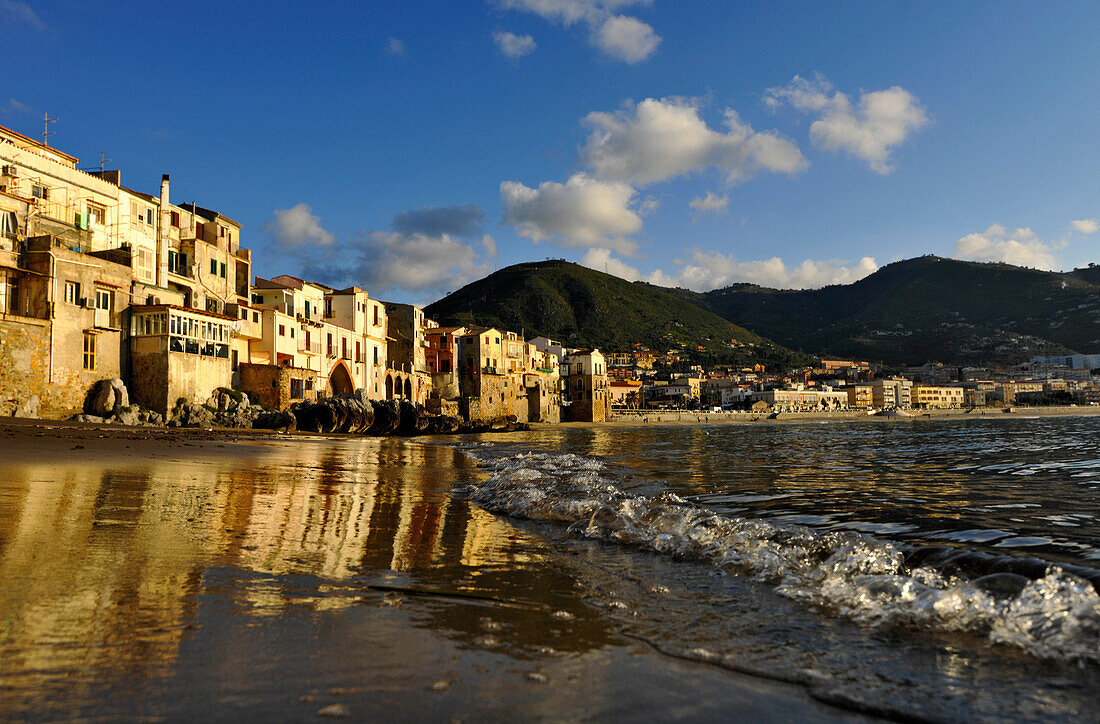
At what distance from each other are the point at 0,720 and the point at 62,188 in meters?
40.7

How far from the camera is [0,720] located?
2.24 metres

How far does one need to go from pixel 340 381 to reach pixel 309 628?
5085 cm

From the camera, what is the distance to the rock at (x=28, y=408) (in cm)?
2683

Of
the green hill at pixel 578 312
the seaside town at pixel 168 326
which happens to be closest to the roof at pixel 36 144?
the seaside town at pixel 168 326

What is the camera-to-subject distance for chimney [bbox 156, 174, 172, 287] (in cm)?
3862

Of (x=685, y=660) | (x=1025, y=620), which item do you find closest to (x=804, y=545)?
(x=1025, y=620)

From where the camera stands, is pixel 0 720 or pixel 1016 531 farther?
pixel 1016 531

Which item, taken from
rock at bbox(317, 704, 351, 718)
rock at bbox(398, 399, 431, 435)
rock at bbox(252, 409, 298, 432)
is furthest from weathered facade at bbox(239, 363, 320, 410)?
rock at bbox(317, 704, 351, 718)

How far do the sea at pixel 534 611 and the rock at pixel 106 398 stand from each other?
2455cm

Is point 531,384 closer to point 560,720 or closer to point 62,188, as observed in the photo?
point 62,188

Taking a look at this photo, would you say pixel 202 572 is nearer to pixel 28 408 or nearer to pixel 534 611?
pixel 534 611

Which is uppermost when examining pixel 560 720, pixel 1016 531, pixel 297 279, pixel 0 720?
pixel 297 279

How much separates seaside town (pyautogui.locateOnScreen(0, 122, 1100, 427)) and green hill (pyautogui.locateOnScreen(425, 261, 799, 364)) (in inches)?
2983

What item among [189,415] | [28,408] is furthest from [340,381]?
[28,408]
